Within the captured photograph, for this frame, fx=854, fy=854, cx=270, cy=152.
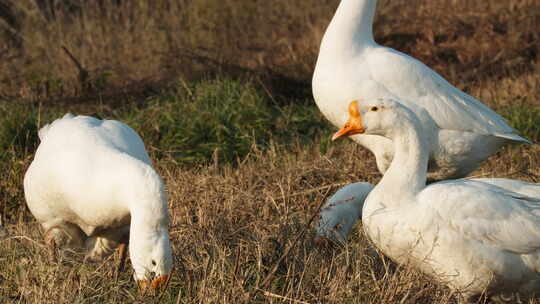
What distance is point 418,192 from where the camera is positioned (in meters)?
4.50

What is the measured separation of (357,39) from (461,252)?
6.09ft

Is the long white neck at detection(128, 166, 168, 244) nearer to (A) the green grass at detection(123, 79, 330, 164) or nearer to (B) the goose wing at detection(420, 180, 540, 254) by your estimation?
(B) the goose wing at detection(420, 180, 540, 254)

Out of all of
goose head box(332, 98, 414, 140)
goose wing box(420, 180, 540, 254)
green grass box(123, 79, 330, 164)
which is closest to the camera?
goose wing box(420, 180, 540, 254)

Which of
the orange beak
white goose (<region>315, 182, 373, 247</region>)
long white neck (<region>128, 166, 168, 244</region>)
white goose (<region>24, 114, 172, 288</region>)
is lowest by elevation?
white goose (<region>315, 182, 373, 247</region>)

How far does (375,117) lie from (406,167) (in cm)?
32

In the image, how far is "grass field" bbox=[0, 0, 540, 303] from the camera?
13.8 ft

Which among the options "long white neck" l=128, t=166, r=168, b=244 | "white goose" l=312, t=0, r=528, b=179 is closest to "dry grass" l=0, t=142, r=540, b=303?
"long white neck" l=128, t=166, r=168, b=244

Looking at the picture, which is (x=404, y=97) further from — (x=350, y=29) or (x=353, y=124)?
(x=353, y=124)

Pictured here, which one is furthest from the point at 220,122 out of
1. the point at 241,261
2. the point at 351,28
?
the point at 241,261

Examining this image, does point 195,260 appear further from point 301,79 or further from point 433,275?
point 301,79

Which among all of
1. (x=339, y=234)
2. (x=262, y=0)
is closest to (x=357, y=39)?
(x=339, y=234)

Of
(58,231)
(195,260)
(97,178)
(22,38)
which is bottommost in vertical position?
(22,38)

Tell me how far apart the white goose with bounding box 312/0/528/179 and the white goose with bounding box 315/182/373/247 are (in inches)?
9.3

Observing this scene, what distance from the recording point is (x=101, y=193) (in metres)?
4.48
